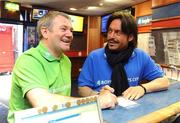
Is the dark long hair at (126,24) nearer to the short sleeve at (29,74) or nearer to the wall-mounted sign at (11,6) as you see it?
the short sleeve at (29,74)

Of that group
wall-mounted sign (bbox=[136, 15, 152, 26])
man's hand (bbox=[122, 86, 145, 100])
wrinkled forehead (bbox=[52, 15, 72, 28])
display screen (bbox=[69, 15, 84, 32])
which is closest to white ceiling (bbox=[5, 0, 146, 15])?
wall-mounted sign (bbox=[136, 15, 152, 26])

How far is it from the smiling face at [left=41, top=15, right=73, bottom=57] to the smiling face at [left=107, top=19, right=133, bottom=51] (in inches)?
13.4

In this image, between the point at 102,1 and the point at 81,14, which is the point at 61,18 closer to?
the point at 102,1

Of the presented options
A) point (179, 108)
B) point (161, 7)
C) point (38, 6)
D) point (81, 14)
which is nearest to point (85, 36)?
point (81, 14)

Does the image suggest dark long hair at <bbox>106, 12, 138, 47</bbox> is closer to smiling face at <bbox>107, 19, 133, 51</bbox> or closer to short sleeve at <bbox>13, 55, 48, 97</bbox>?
smiling face at <bbox>107, 19, 133, 51</bbox>

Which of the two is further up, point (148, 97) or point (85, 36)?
point (85, 36)

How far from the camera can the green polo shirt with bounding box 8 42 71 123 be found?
118cm

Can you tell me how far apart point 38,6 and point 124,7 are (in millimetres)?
2793

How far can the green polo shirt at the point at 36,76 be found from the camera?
1185 millimetres

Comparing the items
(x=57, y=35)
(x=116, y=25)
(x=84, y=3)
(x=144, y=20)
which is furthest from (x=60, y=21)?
(x=84, y=3)

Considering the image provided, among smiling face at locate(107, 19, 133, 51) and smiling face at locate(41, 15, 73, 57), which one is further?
smiling face at locate(107, 19, 133, 51)

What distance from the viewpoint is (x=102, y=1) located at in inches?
247

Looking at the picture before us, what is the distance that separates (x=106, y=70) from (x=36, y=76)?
0.60m

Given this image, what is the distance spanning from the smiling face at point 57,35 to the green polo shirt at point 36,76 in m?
0.06
